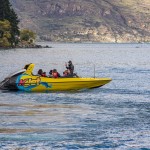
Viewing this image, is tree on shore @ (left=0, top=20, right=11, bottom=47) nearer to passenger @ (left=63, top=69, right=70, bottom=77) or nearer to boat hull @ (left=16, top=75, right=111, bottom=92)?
boat hull @ (left=16, top=75, right=111, bottom=92)

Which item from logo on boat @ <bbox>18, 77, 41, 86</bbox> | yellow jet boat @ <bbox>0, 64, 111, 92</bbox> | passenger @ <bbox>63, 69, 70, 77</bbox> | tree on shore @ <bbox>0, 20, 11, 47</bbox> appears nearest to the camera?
yellow jet boat @ <bbox>0, 64, 111, 92</bbox>

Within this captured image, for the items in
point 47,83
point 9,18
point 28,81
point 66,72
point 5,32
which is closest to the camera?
point 28,81

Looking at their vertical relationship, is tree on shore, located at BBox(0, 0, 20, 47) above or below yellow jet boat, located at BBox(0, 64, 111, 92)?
above

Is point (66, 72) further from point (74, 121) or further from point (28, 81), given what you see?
point (74, 121)

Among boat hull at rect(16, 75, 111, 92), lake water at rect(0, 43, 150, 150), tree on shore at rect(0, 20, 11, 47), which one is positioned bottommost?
lake water at rect(0, 43, 150, 150)

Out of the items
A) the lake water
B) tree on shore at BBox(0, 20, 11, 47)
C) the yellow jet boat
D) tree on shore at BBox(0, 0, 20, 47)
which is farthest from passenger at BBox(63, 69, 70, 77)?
tree on shore at BBox(0, 0, 20, 47)

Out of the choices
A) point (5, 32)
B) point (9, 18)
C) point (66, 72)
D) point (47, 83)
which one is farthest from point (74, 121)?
point (9, 18)

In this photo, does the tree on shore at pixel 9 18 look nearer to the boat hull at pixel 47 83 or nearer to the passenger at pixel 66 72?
the boat hull at pixel 47 83

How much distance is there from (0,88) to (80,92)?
22.6 ft

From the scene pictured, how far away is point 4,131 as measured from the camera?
31406 mm

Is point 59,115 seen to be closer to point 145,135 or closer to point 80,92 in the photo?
point 145,135

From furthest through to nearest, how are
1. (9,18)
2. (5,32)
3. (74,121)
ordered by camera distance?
(9,18) → (5,32) → (74,121)

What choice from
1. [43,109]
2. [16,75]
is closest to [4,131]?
[43,109]

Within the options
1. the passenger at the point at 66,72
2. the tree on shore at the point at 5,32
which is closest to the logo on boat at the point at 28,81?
the passenger at the point at 66,72
